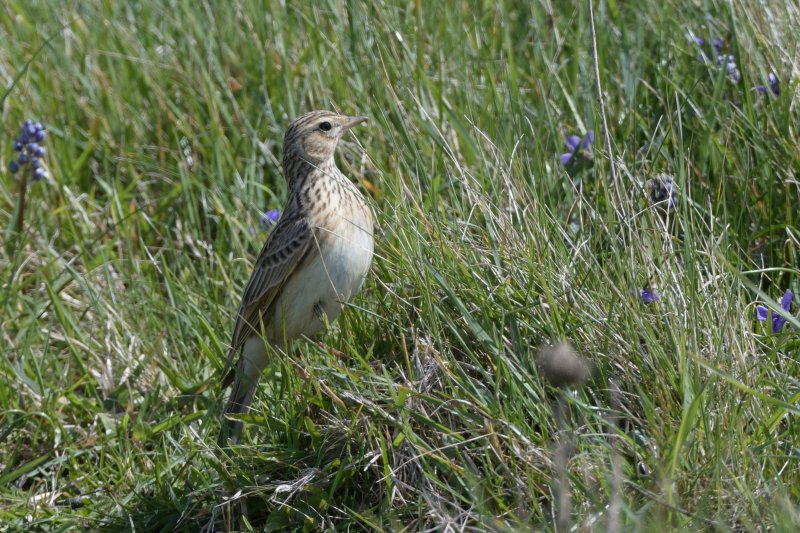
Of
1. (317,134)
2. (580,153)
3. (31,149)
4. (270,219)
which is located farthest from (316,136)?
(31,149)

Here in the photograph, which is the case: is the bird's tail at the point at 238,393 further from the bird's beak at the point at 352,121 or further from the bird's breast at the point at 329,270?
the bird's beak at the point at 352,121

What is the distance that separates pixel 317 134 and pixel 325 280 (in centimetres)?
90

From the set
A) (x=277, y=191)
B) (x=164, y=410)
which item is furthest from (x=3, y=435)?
(x=277, y=191)

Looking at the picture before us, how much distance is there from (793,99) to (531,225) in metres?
1.56

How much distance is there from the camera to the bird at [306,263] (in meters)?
5.04

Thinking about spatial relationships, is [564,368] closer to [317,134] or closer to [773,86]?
[317,134]

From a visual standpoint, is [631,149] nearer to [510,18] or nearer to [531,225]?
[531,225]

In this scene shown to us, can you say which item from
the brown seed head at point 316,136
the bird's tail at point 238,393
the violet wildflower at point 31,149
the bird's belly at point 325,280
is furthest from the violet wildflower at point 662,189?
the violet wildflower at point 31,149

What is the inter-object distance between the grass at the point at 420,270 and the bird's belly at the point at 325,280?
0.39 ft

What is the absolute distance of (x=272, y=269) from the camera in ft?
17.4

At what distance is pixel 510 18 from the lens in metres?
7.31

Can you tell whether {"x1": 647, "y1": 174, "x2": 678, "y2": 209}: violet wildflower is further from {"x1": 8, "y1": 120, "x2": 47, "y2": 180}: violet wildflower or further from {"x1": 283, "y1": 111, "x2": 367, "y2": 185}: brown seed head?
{"x1": 8, "y1": 120, "x2": 47, "y2": 180}: violet wildflower

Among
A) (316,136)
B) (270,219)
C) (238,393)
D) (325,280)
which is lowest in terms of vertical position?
(238,393)

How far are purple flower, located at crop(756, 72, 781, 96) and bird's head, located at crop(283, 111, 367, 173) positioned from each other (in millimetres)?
1945
